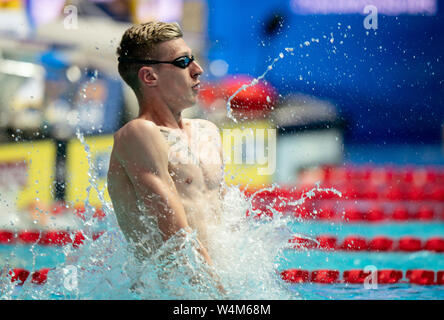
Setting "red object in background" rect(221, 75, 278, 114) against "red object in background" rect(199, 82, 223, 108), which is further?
"red object in background" rect(199, 82, 223, 108)

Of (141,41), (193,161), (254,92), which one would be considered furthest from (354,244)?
(254,92)

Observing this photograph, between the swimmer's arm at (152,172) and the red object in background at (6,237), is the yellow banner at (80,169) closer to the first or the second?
the red object in background at (6,237)

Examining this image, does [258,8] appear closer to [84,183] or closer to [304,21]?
[304,21]

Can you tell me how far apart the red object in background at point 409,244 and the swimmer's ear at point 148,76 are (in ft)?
8.65

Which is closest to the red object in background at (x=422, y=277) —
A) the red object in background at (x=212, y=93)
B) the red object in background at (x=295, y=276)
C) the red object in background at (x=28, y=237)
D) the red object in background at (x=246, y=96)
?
the red object in background at (x=295, y=276)

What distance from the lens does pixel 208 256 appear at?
1.89 meters

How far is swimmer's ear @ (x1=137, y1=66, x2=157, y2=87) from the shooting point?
194 centimetres

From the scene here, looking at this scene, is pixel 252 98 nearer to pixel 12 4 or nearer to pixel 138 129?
pixel 12 4

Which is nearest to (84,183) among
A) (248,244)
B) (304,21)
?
(248,244)

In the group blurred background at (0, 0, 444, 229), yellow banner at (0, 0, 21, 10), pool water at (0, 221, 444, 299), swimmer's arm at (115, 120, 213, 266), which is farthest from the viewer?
yellow banner at (0, 0, 21, 10)

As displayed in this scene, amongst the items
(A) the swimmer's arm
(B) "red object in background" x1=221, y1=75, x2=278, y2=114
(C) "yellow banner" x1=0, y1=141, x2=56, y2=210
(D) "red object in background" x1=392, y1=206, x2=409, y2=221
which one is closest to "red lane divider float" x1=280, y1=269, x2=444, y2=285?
(A) the swimmer's arm

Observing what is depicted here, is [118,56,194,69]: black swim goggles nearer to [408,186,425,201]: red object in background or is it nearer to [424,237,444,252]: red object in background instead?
[424,237,444,252]: red object in background

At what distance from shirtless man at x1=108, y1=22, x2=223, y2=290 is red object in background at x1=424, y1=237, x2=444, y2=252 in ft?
7.91
